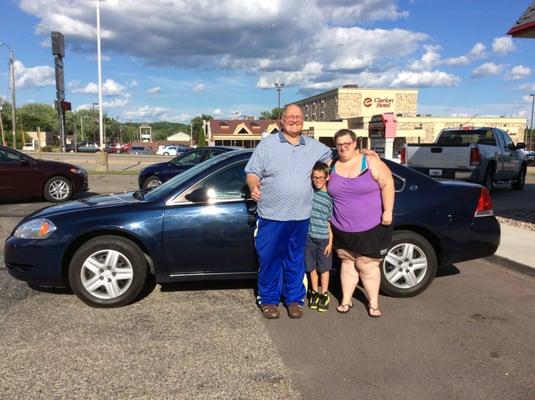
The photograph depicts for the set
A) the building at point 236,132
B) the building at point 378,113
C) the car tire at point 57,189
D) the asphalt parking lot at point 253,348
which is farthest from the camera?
the building at point 236,132

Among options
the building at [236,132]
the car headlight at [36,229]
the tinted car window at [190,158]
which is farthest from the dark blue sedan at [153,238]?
the building at [236,132]

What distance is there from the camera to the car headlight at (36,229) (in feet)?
14.7

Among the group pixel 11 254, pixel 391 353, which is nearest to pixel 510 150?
pixel 391 353

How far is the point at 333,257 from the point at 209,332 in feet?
4.79

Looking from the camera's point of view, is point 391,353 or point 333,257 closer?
point 391,353

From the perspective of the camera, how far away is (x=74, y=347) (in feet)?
12.2

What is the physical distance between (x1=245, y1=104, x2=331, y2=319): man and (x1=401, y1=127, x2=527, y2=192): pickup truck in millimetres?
8813

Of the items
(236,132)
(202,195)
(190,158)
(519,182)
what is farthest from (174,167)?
(236,132)

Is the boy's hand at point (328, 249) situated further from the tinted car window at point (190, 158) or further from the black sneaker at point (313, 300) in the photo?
the tinted car window at point (190, 158)

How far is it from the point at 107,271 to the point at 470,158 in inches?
393

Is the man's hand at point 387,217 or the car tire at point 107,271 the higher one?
the man's hand at point 387,217

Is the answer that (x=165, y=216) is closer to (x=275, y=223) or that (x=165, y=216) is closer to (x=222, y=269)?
(x=222, y=269)

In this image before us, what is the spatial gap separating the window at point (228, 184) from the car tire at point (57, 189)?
8.04 meters

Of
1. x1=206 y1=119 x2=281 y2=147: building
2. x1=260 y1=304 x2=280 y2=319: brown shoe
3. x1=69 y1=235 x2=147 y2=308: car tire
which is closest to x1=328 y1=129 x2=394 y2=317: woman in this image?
x1=260 y1=304 x2=280 y2=319: brown shoe
